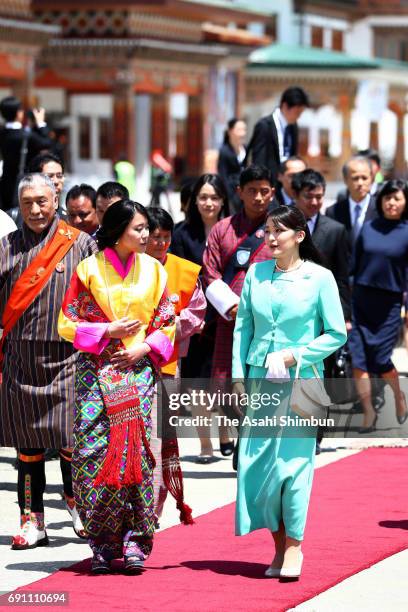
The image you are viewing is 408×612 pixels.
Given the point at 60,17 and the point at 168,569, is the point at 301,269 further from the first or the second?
the point at 60,17

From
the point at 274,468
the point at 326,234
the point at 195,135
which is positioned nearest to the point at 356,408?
the point at 326,234

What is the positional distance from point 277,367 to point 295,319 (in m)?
0.23

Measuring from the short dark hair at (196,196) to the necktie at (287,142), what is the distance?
2.12 m

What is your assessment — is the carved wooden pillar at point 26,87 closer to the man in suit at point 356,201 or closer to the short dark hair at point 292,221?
the man in suit at point 356,201

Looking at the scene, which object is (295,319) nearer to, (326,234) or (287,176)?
(326,234)

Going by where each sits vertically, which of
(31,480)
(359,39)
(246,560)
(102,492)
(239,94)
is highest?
(359,39)

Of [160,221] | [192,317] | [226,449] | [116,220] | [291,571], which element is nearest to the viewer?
[291,571]

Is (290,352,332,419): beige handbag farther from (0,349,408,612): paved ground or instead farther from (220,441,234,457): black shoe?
(220,441,234,457): black shoe

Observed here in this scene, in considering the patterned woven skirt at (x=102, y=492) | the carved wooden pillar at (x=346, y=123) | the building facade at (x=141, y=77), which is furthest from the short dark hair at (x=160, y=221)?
the carved wooden pillar at (x=346, y=123)

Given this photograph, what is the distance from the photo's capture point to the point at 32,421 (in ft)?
24.3

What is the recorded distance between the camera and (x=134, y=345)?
678 cm

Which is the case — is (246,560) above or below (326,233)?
below

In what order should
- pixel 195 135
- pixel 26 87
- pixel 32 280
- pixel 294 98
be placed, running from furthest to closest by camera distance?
pixel 195 135 → pixel 26 87 → pixel 294 98 → pixel 32 280

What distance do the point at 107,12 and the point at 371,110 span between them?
40.2 feet
